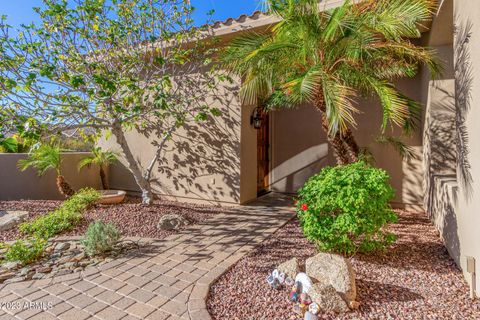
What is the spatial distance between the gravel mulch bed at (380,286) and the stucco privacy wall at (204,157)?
3330mm

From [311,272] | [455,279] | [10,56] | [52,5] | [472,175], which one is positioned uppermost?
[52,5]

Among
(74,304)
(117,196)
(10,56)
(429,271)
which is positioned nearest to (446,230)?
(429,271)

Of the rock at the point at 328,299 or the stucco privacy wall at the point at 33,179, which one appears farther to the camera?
the stucco privacy wall at the point at 33,179

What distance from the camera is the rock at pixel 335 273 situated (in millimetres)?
3248

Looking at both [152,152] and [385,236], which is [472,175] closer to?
[385,236]

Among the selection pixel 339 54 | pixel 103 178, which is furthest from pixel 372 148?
pixel 103 178

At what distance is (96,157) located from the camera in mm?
9055

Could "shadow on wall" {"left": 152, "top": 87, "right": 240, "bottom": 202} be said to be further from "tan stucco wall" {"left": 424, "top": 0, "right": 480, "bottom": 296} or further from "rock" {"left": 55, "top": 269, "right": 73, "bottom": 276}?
"tan stucco wall" {"left": 424, "top": 0, "right": 480, "bottom": 296}

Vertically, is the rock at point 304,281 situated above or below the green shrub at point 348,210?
below

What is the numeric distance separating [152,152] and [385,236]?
7.10 meters

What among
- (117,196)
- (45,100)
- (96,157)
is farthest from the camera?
(96,157)

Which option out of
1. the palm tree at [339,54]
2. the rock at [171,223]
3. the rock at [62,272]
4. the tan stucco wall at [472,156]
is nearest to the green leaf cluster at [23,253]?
the rock at [62,272]

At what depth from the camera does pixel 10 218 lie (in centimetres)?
650

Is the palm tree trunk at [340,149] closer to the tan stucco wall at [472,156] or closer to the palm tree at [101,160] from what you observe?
the tan stucco wall at [472,156]
